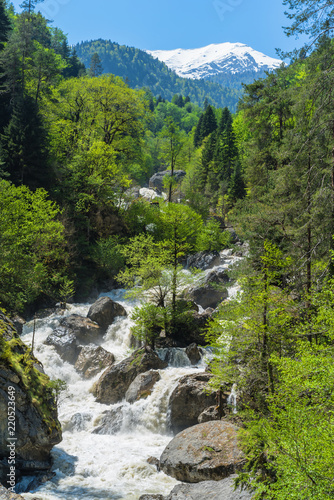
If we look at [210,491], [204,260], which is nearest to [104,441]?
[210,491]

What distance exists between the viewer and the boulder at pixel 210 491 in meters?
8.01

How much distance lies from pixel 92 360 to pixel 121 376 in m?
2.59

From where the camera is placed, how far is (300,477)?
483cm

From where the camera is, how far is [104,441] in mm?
13273

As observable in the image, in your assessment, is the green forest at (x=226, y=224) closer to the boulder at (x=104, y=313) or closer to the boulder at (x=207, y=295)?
the boulder at (x=207, y=295)

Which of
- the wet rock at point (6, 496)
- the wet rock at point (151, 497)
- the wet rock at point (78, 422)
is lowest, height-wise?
the wet rock at point (78, 422)

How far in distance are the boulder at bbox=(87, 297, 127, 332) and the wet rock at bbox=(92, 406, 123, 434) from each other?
668 centimetres

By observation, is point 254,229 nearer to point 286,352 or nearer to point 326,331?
point 286,352

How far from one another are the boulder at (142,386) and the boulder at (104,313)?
19.4 ft

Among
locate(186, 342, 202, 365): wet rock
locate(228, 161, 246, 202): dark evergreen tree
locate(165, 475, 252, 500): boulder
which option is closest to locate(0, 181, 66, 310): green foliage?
locate(186, 342, 202, 365): wet rock

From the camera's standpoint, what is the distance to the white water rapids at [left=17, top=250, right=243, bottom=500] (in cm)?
1049

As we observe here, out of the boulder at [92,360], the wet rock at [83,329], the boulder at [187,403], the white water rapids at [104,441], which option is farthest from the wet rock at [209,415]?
the wet rock at [83,329]

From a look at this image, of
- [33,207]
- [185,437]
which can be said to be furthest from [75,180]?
[185,437]

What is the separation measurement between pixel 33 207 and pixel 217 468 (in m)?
18.4
